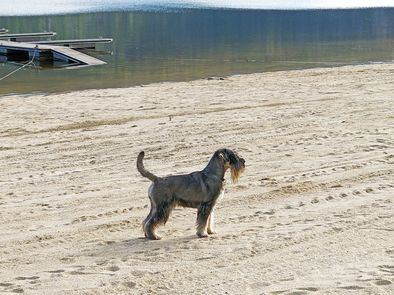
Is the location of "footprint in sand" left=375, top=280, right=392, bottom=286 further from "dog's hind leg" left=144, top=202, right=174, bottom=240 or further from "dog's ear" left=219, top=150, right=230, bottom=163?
"dog's hind leg" left=144, top=202, right=174, bottom=240

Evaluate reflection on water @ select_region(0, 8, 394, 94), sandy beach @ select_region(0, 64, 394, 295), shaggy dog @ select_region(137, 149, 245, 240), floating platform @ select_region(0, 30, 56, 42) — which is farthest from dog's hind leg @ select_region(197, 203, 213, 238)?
floating platform @ select_region(0, 30, 56, 42)

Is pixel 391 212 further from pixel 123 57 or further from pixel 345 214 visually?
pixel 123 57

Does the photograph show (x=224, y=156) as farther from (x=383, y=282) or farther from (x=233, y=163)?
(x=383, y=282)

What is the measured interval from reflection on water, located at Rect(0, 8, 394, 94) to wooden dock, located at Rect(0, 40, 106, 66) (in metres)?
0.97

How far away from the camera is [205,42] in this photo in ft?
122

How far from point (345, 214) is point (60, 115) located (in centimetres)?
917

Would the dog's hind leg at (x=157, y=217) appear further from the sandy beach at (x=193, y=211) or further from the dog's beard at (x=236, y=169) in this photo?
the dog's beard at (x=236, y=169)

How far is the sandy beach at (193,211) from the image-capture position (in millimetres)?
6828

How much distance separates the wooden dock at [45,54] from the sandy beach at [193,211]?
1164cm

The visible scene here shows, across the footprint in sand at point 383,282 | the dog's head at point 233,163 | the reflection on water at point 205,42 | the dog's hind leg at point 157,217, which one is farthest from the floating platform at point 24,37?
the footprint in sand at point 383,282

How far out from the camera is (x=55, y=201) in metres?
9.52

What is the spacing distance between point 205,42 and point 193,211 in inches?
1136

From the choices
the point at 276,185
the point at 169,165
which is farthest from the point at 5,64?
the point at 276,185

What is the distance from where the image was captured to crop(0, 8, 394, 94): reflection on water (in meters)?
25.8
